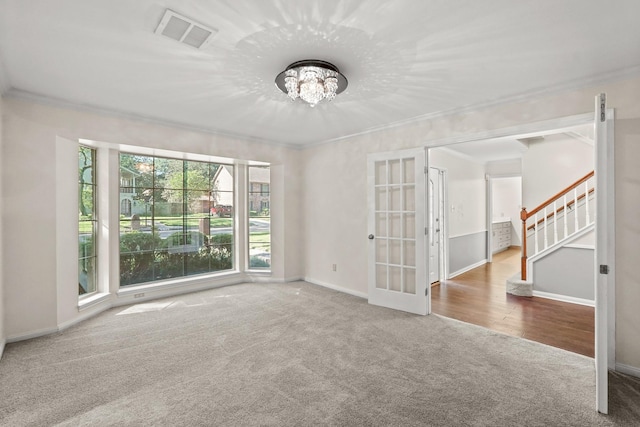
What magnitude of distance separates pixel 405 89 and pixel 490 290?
3.70 meters

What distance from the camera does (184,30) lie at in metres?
1.96

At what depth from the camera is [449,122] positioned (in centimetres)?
357

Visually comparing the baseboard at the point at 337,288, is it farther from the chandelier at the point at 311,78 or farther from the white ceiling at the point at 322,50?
the chandelier at the point at 311,78

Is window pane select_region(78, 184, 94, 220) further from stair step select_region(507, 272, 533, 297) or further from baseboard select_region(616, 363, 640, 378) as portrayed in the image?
stair step select_region(507, 272, 533, 297)

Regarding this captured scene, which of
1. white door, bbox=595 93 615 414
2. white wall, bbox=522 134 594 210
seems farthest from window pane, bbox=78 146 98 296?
white wall, bbox=522 134 594 210

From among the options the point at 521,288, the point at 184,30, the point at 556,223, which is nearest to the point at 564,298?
the point at 521,288

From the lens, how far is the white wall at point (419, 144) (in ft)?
8.15

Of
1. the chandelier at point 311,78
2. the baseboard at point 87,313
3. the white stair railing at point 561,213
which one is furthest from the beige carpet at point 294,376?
the white stair railing at point 561,213

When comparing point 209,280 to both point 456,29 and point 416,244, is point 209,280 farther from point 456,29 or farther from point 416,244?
point 456,29

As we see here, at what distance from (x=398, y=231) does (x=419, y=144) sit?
1155 millimetres

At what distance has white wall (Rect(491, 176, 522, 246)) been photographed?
32.2 feet

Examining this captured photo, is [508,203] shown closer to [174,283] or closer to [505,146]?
[505,146]

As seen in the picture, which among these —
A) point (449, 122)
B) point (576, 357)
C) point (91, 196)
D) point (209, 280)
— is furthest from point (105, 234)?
point (576, 357)

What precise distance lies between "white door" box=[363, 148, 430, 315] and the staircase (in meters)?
2.00
